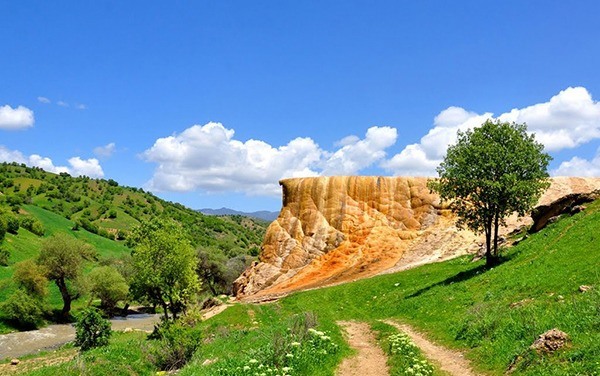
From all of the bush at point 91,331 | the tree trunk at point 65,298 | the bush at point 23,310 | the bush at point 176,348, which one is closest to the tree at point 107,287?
the tree trunk at point 65,298

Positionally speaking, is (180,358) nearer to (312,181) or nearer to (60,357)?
(60,357)

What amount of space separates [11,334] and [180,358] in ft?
177

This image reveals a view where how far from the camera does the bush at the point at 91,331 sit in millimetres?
47406

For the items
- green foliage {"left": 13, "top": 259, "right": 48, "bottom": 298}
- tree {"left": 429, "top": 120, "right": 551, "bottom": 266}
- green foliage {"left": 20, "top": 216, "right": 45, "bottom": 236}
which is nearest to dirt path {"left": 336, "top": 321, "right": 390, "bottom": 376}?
tree {"left": 429, "top": 120, "right": 551, "bottom": 266}

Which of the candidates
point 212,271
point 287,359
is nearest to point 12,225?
point 212,271

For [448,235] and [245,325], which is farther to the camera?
[448,235]

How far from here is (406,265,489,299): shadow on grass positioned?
39.7 metres

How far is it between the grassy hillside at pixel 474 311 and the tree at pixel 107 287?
170 ft

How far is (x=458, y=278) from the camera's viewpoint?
134ft

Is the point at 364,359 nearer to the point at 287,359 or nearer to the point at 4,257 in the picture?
the point at 287,359

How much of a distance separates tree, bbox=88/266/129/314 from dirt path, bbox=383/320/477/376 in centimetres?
7938

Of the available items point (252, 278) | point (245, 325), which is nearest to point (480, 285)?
point (245, 325)

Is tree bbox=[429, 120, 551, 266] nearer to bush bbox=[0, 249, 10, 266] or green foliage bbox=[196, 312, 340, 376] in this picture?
green foliage bbox=[196, 312, 340, 376]

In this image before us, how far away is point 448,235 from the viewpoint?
6444 cm
